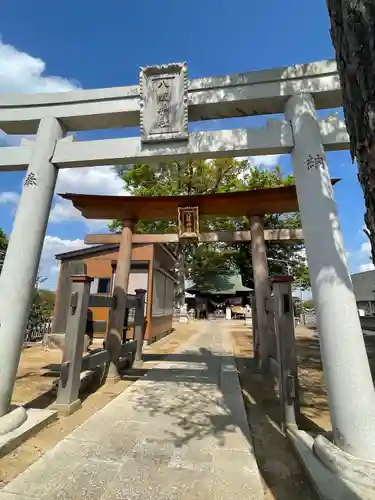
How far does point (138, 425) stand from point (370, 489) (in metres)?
2.56

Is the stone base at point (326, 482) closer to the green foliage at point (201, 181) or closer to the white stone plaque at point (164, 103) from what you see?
the white stone plaque at point (164, 103)

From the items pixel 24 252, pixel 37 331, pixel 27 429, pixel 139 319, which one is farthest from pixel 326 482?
pixel 37 331

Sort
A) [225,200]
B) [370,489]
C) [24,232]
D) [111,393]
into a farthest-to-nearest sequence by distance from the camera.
A: 1. [225,200]
2. [111,393]
3. [24,232]
4. [370,489]

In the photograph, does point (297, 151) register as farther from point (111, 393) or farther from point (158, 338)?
point (158, 338)

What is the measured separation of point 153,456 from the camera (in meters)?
2.86

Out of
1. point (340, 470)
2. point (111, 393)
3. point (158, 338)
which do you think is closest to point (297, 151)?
point (340, 470)

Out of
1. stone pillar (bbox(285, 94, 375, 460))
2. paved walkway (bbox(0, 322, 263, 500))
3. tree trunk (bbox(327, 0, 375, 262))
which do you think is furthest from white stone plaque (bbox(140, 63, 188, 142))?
paved walkway (bbox(0, 322, 263, 500))

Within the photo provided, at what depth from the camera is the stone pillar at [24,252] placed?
3.49 metres

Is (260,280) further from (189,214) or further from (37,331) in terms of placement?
(37,331)

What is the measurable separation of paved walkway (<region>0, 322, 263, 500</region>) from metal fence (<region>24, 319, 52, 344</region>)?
8687 millimetres

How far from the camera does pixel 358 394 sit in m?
2.76

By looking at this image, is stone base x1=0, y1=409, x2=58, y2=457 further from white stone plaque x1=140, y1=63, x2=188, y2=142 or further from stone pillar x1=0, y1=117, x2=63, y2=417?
white stone plaque x1=140, y1=63, x2=188, y2=142

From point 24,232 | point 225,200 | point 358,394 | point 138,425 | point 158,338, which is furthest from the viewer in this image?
point 158,338

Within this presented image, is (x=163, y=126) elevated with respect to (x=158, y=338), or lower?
elevated
